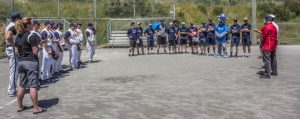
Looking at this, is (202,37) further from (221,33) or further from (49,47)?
(49,47)

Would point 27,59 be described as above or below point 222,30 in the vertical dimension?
below

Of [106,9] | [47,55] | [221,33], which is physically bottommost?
[47,55]

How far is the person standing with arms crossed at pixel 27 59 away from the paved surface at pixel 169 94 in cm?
47

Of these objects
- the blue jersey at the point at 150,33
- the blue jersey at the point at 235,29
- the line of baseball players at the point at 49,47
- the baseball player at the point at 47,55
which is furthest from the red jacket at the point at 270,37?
the blue jersey at the point at 150,33

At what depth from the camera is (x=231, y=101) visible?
9609 mm

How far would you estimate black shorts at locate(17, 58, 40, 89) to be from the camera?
875 centimetres

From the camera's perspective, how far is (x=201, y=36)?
2220cm

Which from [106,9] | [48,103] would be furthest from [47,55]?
[106,9]

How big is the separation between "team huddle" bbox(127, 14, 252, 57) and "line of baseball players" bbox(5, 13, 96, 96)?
425 cm

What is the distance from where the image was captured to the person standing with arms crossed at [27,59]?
8.73 m

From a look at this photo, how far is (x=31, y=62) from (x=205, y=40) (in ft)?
47.1

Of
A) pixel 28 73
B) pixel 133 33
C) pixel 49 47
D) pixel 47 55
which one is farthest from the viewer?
pixel 133 33

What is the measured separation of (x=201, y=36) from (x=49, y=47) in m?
11.0

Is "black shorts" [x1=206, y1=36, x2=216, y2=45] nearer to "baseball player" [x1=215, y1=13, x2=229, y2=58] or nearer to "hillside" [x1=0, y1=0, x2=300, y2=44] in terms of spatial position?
"baseball player" [x1=215, y1=13, x2=229, y2=58]
